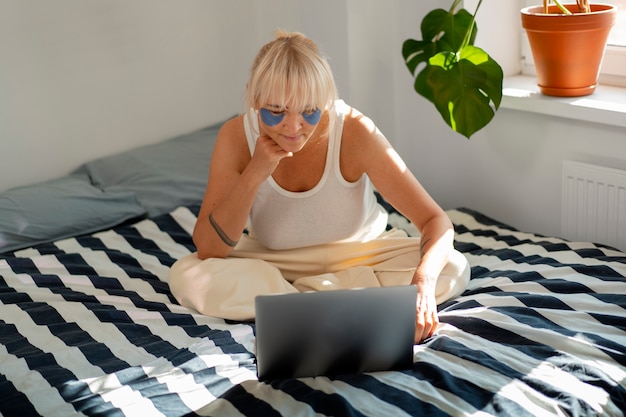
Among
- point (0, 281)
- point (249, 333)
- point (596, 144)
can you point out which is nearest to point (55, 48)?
point (0, 281)

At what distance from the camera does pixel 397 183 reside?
6.95 feet

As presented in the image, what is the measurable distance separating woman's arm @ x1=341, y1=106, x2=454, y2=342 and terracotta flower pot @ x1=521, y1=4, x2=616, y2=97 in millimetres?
644

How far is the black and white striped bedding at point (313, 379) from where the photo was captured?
162cm

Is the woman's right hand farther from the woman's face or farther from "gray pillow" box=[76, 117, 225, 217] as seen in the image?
"gray pillow" box=[76, 117, 225, 217]

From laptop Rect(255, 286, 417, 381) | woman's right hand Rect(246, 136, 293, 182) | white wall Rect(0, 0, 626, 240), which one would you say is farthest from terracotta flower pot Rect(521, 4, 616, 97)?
laptop Rect(255, 286, 417, 381)

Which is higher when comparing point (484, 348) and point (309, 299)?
point (309, 299)

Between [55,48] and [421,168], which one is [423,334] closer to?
[421,168]

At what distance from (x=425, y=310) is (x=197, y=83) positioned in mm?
1781

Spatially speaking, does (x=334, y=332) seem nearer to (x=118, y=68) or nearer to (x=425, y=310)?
(x=425, y=310)

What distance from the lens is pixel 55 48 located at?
3.01 m

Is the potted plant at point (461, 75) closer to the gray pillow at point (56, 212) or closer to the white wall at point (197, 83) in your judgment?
the white wall at point (197, 83)

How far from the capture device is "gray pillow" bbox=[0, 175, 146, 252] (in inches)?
104

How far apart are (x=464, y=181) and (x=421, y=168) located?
216mm

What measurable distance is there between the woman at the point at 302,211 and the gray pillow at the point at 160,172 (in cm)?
71
